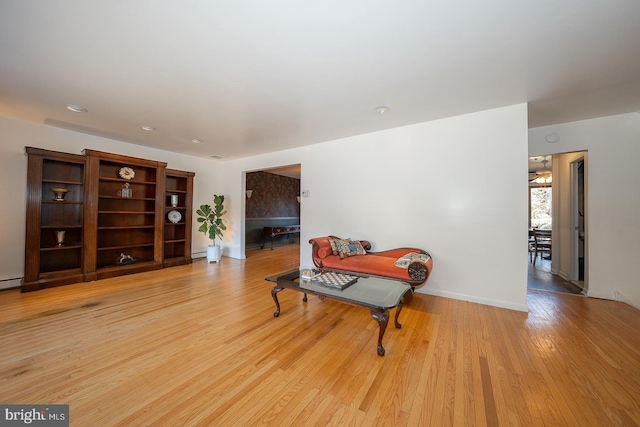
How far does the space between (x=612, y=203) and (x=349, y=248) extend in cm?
364

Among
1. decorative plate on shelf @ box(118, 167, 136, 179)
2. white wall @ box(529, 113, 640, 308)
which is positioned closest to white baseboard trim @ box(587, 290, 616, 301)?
white wall @ box(529, 113, 640, 308)

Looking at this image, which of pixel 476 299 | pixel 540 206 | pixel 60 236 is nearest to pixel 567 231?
pixel 476 299

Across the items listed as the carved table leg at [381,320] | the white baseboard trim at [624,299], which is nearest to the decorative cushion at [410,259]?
the carved table leg at [381,320]

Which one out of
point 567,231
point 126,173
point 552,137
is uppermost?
point 552,137

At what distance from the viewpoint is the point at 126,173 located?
4.32 m

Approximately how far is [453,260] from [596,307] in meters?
1.70

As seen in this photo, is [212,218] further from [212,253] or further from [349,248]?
[349,248]

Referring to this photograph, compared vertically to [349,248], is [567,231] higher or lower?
higher

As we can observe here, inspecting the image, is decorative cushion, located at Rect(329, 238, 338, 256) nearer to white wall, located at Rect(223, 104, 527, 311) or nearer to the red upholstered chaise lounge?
the red upholstered chaise lounge

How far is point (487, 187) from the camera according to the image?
2969mm

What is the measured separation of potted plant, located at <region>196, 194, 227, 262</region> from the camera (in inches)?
209

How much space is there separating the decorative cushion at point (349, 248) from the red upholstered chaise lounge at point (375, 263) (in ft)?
0.18

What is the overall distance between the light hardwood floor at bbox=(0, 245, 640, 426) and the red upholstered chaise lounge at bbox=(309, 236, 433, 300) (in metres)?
0.44

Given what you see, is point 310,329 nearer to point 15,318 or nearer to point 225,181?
point 15,318
